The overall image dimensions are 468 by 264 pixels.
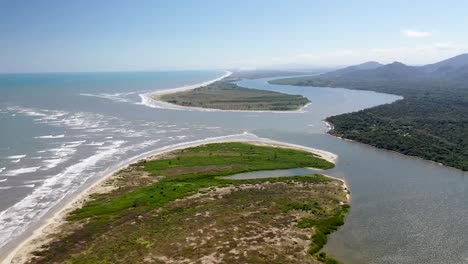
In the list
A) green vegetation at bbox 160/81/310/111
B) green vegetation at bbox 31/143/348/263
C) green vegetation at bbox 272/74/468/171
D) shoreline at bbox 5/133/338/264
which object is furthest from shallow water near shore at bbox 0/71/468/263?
green vegetation at bbox 160/81/310/111

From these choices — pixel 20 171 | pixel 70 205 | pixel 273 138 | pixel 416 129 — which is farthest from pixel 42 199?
pixel 416 129

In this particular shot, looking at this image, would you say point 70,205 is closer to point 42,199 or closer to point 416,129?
point 42,199

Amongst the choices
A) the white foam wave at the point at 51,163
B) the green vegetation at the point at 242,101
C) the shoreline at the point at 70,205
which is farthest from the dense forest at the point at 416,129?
the white foam wave at the point at 51,163

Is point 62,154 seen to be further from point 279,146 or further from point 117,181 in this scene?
point 279,146

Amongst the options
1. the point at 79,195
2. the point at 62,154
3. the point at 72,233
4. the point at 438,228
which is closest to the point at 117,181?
the point at 79,195

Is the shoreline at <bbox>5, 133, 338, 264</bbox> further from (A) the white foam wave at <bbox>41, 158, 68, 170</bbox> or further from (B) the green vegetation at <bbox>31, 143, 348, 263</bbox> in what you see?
(A) the white foam wave at <bbox>41, 158, 68, 170</bbox>
